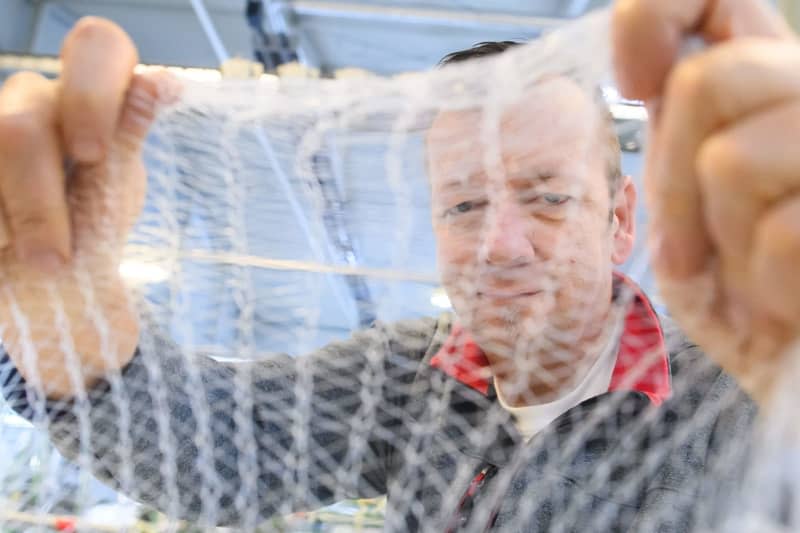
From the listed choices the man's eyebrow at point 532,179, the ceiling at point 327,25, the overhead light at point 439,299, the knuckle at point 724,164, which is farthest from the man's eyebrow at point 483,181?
the ceiling at point 327,25

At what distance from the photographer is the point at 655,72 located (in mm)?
260

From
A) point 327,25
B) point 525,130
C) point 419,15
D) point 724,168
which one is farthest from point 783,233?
point 327,25

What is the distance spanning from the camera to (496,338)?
0.49 meters

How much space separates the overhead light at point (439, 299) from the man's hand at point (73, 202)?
0.24 meters

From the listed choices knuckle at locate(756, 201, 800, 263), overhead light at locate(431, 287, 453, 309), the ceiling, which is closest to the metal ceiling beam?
the ceiling

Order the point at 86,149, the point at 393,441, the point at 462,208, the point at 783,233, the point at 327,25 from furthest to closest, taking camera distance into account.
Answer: the point at 327,25 < the point at 393,441 < the point at 462,208 < the point at 86,149 < the point at 783,233

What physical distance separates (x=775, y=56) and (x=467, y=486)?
0.38 meters

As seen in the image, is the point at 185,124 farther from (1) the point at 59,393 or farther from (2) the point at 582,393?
(2) the point at 582,393

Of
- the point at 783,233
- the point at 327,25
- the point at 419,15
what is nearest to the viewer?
the point at 783,233

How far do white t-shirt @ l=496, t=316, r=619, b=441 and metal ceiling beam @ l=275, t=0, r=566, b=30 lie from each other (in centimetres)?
132

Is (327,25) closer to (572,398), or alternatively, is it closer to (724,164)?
(572,398)

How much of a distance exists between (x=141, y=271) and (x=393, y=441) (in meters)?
0.26

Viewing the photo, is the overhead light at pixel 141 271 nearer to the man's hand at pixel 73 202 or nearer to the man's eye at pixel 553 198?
the man's hand at pixel 73 202

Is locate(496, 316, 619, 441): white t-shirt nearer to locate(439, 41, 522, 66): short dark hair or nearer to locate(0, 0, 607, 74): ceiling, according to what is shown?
locate(439, 41, 522, 66): short dark hair
